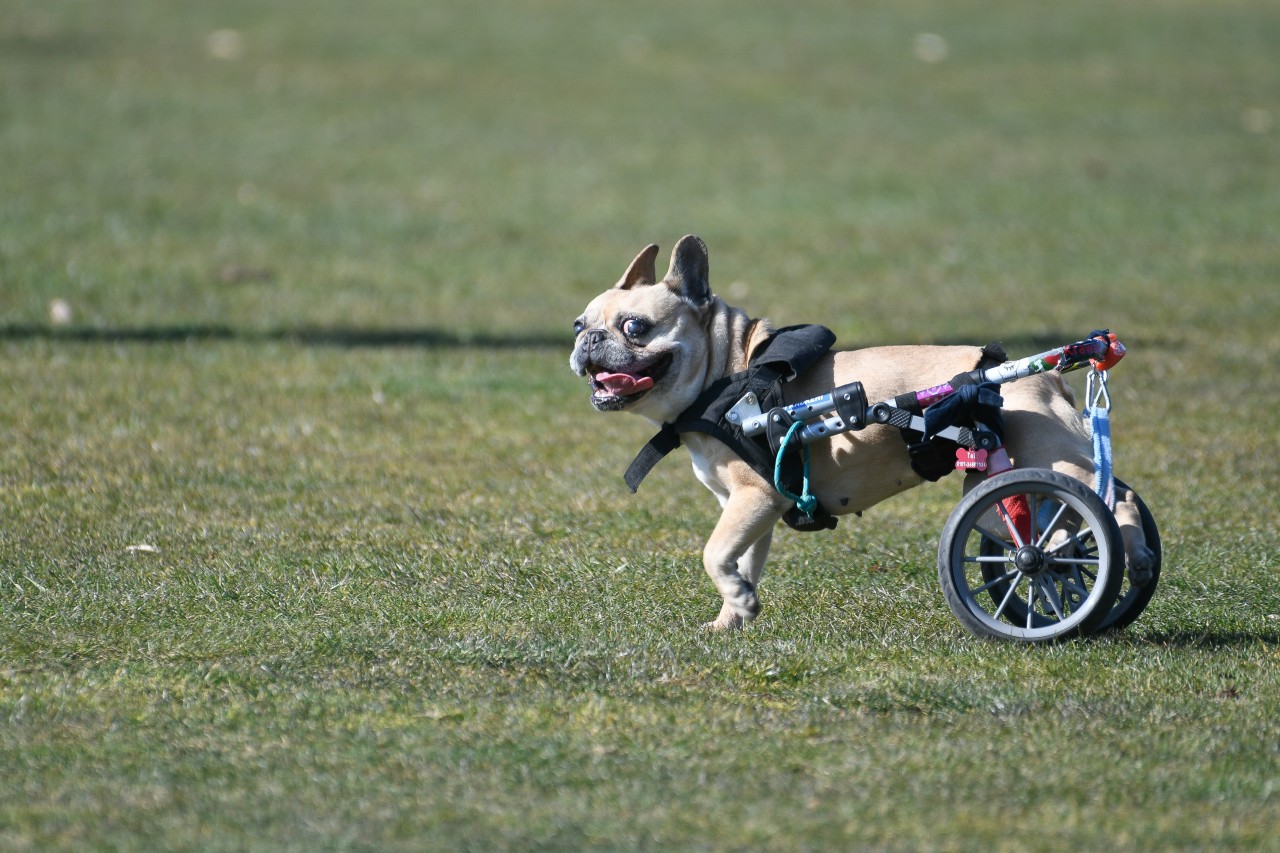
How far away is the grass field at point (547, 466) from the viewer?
499 cm

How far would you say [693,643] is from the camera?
21.0 feet

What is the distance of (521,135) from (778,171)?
4.02 metres

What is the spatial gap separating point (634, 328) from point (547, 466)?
10.9ft

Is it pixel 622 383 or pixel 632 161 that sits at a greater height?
pixel 632 161

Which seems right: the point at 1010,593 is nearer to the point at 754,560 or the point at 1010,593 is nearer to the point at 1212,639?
the point at 1212,639

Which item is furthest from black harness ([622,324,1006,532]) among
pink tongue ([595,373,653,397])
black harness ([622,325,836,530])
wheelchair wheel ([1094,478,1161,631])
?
wheelchair wheel ([1094,478,1161,631])

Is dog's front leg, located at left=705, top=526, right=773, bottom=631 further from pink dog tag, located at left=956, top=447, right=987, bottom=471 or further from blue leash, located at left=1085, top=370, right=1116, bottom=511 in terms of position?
blue leash, located at left=1085, top=370, right=1116, bottom=511

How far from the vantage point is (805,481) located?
248 inches

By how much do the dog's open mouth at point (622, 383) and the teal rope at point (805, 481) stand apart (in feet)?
2.00

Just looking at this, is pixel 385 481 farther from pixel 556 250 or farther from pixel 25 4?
pixel 25 4

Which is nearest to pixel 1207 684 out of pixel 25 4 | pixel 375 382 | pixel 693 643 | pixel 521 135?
pixel 693 643

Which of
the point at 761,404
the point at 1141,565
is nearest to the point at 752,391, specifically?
the point at 761,404

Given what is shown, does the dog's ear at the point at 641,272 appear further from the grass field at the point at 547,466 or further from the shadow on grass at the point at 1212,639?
the shadow on grass at the point at 1212,639

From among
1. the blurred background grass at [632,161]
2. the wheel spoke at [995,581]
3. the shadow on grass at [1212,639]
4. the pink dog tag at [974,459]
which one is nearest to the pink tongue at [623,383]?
the pink dog tag at [974,459]
